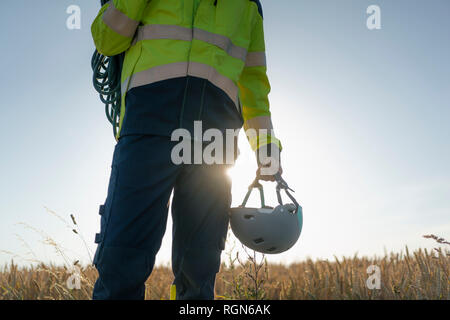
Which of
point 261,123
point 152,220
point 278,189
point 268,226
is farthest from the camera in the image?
point 261,123

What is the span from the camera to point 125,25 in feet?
5.97

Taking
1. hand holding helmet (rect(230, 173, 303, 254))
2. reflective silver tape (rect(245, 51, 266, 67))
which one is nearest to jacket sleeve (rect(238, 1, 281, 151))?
reflective silver tape (rect(245, 51, 266, 67))

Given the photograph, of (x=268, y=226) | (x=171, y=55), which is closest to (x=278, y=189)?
(x=268, y=226)

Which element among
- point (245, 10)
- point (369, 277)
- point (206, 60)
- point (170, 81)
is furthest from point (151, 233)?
point (369, 277)

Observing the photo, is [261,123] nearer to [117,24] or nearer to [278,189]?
[278,189]

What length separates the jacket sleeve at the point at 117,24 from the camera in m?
1.79

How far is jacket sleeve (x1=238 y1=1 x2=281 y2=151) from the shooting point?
2.34m

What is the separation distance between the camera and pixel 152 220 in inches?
66.9

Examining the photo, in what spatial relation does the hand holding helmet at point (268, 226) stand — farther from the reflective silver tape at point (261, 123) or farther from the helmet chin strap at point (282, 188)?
the reflective silver tape at point (261, 123)

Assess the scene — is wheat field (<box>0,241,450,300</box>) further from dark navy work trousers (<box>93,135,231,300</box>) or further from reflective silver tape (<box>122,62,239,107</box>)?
reflective silver tape (<box>122,62,239,107</box>)

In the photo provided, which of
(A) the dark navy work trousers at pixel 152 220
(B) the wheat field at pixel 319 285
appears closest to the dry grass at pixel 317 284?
(B) the wheat field at pixel 319 285

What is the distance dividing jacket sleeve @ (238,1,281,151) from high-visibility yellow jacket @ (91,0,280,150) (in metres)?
0.34

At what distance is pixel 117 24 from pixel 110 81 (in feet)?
1.59

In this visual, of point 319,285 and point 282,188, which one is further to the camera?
point 319,285
